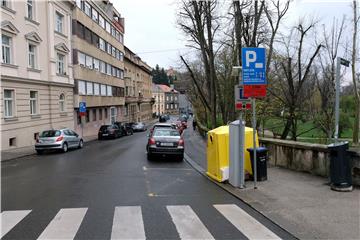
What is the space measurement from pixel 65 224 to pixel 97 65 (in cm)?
4266

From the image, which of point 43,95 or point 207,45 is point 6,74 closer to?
point 43,95

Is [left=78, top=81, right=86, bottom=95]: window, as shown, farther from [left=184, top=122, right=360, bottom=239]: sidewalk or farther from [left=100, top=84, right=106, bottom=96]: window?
[left=184, top=122, right=360, bottom=239]: sidewalk

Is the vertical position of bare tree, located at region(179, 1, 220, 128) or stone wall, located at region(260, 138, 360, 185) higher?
bare tree, located at region(179, 1, 220, 128)

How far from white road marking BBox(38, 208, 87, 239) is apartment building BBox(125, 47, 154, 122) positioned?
61.5 metres

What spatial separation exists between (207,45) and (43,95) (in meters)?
13.9

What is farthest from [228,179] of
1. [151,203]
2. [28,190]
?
[28,190]

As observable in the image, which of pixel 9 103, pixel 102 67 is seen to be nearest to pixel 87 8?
pixel 102 67

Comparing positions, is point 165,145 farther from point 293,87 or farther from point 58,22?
point 58,22

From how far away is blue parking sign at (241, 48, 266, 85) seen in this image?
9164mm

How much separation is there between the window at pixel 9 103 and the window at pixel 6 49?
79.4 inches

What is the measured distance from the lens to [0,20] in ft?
75.5

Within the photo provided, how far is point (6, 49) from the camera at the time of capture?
79.8ft

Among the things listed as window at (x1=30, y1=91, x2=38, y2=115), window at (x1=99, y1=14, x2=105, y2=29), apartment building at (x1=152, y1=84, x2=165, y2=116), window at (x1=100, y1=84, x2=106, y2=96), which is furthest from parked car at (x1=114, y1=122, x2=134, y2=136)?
apartment building at (x1=152, y1=84, x2=165, y2=116)

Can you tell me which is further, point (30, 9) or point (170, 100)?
point (170, 100)
